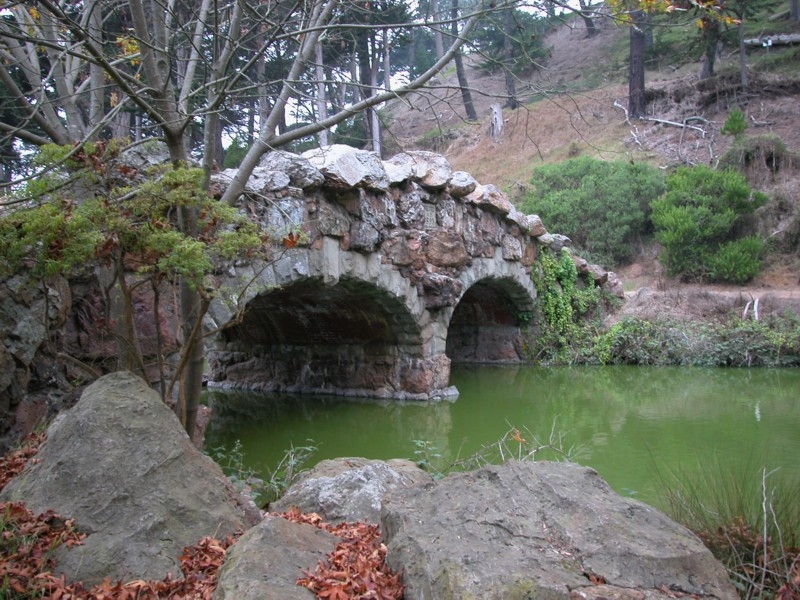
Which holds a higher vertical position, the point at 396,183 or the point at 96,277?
the point at 396,183

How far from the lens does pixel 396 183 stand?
9.25 metres

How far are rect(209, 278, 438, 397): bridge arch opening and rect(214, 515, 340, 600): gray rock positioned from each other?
6.45 meters

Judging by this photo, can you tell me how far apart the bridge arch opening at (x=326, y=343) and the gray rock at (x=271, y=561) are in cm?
645

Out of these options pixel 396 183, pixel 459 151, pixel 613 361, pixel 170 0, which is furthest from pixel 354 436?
pixel 459 151

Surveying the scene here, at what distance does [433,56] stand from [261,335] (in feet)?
77.5

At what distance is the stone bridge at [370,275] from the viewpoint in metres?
7.75

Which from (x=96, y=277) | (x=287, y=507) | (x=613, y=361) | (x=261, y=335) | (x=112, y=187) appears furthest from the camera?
(x=613, y=361)

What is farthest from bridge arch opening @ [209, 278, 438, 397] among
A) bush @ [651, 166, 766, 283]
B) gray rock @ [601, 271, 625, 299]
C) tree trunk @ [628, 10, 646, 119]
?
tree trunk @ [628, 10, 646, 119]

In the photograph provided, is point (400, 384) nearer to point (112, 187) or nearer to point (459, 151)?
point (112, 187)

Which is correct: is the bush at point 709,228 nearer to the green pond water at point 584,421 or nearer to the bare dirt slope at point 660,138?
the bare dirt slope at point 660,138

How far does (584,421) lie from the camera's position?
8.70 m

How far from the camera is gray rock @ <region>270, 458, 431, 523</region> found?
354cm

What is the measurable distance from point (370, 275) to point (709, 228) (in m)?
9.70

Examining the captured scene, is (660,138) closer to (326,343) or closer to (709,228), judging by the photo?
(709,228)
